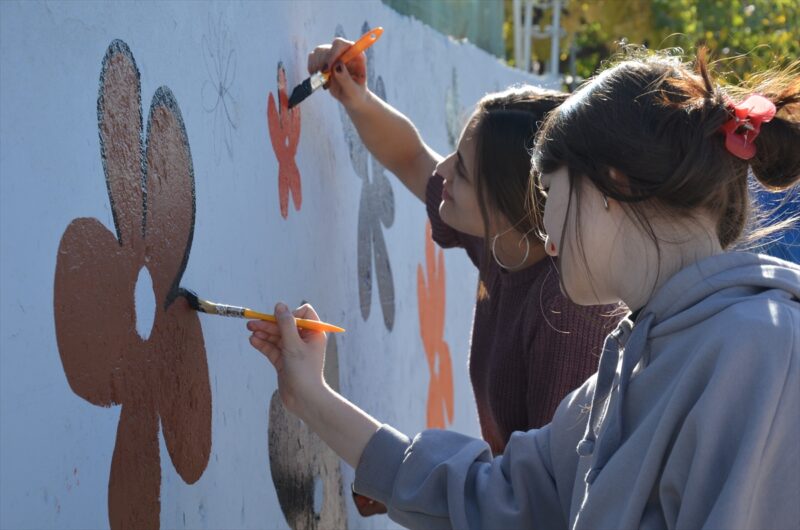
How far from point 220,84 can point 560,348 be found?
783mm

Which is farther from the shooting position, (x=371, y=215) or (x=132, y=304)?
(x=371, y=215)

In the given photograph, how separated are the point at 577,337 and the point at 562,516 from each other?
1.54 ft

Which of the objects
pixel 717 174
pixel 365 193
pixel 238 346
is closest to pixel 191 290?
pixel 238 346

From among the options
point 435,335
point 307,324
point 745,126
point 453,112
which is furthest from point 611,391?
point 453,112

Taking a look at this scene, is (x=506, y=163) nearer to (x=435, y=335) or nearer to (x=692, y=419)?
(x=692, y=419)

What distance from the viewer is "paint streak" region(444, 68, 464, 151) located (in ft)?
12.6

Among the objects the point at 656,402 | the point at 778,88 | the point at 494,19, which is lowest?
the point at 656,402

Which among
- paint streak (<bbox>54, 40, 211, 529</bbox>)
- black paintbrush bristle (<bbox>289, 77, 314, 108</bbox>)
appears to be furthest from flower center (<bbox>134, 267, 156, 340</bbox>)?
black paintbrush bristle (<bbox>289, 77, 314, 108</bbox>)

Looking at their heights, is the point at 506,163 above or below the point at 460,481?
above

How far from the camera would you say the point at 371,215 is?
286 centimetres

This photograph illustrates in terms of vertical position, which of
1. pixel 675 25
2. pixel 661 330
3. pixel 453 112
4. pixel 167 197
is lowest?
pixel 661 330

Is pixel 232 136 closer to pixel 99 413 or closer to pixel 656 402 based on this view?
pixel 99 413

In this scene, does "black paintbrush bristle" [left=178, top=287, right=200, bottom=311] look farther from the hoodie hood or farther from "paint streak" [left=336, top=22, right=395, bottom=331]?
"paint streak" [left=336, top=22, right=395, bottom=331]

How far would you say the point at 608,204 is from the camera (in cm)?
154
